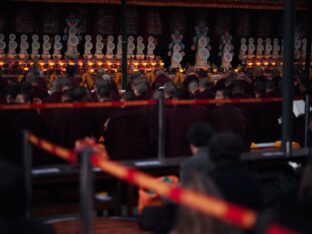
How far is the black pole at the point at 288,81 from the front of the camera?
24.5 ft

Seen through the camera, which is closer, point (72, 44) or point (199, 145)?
point (199, 145)

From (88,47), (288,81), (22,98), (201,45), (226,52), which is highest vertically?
(201,45)

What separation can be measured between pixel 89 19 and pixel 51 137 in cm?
1306

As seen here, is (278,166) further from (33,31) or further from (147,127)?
(33,31)

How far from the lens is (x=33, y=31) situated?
1911cm

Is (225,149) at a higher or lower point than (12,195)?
higher

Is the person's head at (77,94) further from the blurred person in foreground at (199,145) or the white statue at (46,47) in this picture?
the white statue at (46,47)

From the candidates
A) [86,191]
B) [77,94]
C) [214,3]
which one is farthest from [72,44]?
[86,191]

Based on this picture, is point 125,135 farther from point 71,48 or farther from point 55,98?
point 71,48

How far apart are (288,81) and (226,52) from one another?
522 inches

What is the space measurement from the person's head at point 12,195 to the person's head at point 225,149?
4.52 ft

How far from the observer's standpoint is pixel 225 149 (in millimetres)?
4148

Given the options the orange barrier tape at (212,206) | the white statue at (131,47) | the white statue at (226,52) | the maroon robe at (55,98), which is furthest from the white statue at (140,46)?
the orange barrier tape at (212,206)

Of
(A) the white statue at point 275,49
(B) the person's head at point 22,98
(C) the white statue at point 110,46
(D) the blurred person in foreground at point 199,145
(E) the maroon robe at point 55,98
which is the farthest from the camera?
(A) the white statue at point 275,49
